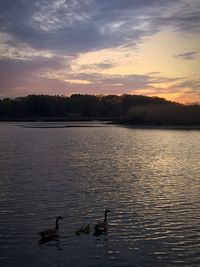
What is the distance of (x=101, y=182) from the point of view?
2773 centimetres

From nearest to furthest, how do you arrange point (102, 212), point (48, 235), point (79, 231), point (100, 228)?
point (48, 235)
point (79, 231)
point (100, 228)
point (102, 212)

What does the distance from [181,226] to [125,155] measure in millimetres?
27830

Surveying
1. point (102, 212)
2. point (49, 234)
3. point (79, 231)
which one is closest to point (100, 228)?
A: point (79, 231)

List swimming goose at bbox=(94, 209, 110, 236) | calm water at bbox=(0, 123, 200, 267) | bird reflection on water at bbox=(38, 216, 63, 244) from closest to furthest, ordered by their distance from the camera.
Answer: calm water at bbox=(0, 123, 200, 267) < bird reflection on water at bbox=(38, 216, 63, 244) < swimming goose at bbox=(94, 209, 110, 236)

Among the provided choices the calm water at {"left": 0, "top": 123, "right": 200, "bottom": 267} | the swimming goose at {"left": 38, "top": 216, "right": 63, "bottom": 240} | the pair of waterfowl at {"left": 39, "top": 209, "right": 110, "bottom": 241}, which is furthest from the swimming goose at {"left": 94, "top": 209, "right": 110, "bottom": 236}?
the swimming goose at {"left": 38, "top": 216, "right": 63, "bottom": 240}

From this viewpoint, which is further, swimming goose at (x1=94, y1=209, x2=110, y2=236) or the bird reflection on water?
swimming goose at (x1=94, y1=209, x2=110, y2=236)

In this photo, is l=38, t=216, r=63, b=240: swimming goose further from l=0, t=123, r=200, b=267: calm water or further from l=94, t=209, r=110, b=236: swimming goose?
l=94, t=209, r=110, b=236: swimming goose

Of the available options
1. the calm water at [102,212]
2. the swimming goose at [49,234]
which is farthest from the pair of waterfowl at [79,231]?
the calm water at [102,212]

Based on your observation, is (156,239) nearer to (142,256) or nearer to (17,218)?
(142,256)

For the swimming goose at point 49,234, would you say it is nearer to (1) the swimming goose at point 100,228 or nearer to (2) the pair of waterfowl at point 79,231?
(2) the pair of waterfowl at point 79,231

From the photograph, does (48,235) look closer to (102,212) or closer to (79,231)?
(79,231)

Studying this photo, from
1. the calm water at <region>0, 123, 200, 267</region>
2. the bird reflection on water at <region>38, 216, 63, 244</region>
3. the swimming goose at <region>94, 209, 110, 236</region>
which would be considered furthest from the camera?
the swimming goose at <region>94, 209, 110, 236</region>

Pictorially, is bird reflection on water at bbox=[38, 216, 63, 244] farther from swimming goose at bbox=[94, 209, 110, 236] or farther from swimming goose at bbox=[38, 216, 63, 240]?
swimming goose at bbox=[94, 209, 110, 236]

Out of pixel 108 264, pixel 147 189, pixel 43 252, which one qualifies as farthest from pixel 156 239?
pixel 147 189
